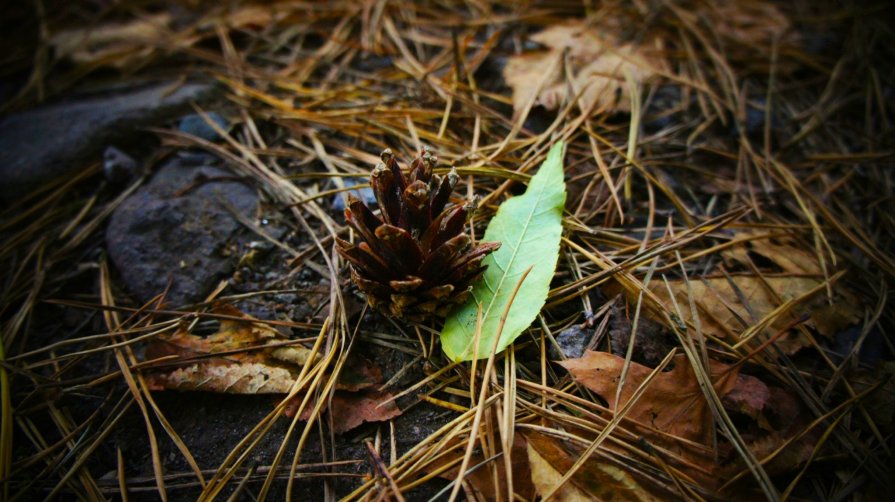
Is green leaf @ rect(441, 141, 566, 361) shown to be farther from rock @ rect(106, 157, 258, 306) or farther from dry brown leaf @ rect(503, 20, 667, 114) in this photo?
rock @ rect(106, 157, 258, 306)

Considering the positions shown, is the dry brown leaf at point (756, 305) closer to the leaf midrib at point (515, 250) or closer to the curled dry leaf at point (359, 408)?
the leaf midrib at point (515, 250)

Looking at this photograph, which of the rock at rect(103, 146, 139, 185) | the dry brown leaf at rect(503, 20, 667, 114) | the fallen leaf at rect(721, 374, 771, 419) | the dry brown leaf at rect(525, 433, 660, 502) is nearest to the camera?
the dry brown leaf at rect(525, 433, 660, 502)

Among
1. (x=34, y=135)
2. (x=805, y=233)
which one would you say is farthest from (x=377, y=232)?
(x=34, y=135)

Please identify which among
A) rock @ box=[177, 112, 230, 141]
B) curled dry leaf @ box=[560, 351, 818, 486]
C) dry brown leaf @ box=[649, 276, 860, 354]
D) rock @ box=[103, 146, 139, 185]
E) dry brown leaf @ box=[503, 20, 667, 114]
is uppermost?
dry brown leaf @ box=[503, 20, 667, 114]

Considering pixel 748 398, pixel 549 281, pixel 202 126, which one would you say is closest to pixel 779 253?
pixel 748 398

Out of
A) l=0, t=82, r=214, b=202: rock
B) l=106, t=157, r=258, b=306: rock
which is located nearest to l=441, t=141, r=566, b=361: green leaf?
l=106, t=157, r=258, b=306: rock

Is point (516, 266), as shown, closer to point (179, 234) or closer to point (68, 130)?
point (179, 234)
